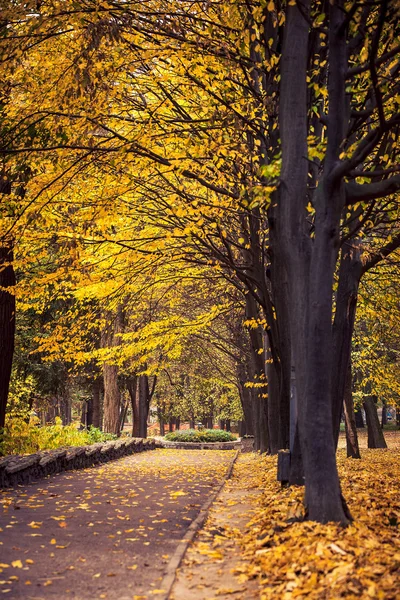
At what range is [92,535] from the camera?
23.5 ft

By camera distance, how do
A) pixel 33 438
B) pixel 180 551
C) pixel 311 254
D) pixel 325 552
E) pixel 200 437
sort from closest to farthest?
1. pixel 325 552
2. pixel 180 551
3. pixel 311 254
4. pixel 33 438
5. pixel 200 437

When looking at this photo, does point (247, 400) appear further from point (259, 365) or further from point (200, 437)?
point (259, 365)

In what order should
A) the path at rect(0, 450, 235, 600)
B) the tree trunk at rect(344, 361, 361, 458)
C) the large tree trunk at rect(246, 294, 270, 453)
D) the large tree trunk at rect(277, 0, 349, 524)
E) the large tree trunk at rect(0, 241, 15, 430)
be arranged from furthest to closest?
1. the tree trunk at rect(344, 361, 361, 458)
2. the large tree trunk at rect(246, 294, 270, 453)
3. the large tree trunk at rect(0, 241, 15, 430)
4. the large tree trunk at rect(277, 0, 349, 524)
5. the path at rect(0, 450, 235, 600)

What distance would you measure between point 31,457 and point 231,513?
482 cm

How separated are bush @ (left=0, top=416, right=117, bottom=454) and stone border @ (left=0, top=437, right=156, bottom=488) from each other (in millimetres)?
645

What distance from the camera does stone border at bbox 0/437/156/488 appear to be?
10703mm

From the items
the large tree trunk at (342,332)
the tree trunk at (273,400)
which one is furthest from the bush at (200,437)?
the large tree trunk at (342,332)

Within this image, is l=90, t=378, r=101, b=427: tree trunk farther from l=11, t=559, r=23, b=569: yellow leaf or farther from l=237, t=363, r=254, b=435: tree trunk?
l=11, t=559, r=23, b=569: yellow leaf

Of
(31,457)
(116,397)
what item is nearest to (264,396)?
(116,397)

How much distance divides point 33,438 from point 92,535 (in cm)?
804

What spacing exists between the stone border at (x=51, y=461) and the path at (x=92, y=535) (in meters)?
0.29

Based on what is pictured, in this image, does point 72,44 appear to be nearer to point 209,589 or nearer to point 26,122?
point 26,122

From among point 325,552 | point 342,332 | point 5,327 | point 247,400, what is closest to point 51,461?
point 5,327

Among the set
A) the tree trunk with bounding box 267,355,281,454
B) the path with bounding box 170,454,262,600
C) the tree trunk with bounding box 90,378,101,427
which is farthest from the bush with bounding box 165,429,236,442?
the path with bounding box 170,454,262,600
